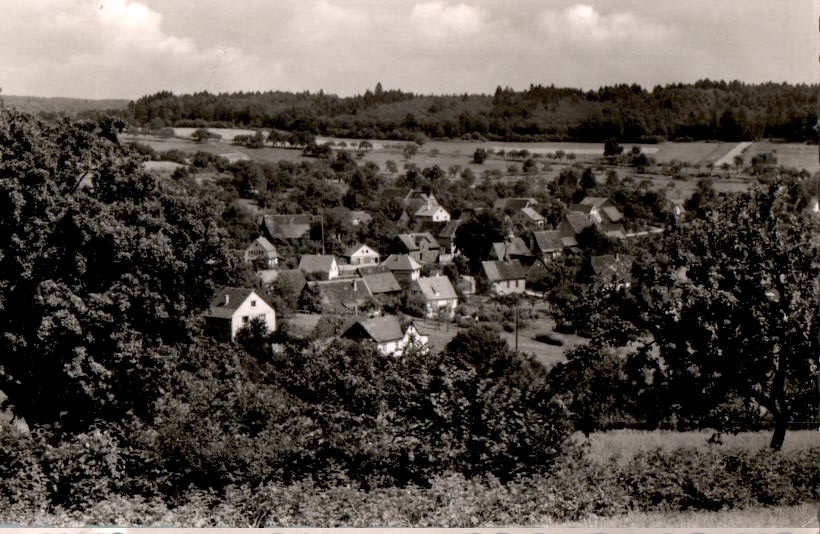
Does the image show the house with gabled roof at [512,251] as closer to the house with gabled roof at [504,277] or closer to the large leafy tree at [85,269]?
the house with gabled roof at [504,277]

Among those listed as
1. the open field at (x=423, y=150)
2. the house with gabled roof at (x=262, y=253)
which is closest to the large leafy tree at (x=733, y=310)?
the house with gabled roof at (x=262, y=253)

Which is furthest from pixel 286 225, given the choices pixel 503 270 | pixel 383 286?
pixel 503 270

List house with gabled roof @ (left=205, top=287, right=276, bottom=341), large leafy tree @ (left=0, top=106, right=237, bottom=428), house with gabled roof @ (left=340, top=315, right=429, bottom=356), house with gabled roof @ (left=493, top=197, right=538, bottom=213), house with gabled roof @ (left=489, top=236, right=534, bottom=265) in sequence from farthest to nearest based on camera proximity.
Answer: house with gabled roof @ (left=493, top=197, right=538, bottom=213) → house with gabled roof @ (left=489, top=236, right=534, bottom=265) → house with gabled roof @ (left=205, top=287, right=276, bottom=341) → house with gabled roof @ (left=340, top=315, right=429, bottom=356) → large leafy tree @ (left=0, top=106, right=237, bottom=428)

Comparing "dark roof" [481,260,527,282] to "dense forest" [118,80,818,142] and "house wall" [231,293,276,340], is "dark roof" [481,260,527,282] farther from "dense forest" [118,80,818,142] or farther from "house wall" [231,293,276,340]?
"house wall" [231,293,276,340]

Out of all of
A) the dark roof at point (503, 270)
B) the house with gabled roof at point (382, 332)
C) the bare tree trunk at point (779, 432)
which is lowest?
the house with gabled roof at point (382, 332)

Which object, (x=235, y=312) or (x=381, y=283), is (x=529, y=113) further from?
(x=235, y=312)

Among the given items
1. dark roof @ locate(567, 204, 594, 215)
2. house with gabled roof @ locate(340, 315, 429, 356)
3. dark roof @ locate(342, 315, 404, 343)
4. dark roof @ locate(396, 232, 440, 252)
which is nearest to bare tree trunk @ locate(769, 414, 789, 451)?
house with gabled roof @ locate(340, 315, 429, 356)

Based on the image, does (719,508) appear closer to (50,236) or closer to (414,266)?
(50,236)
